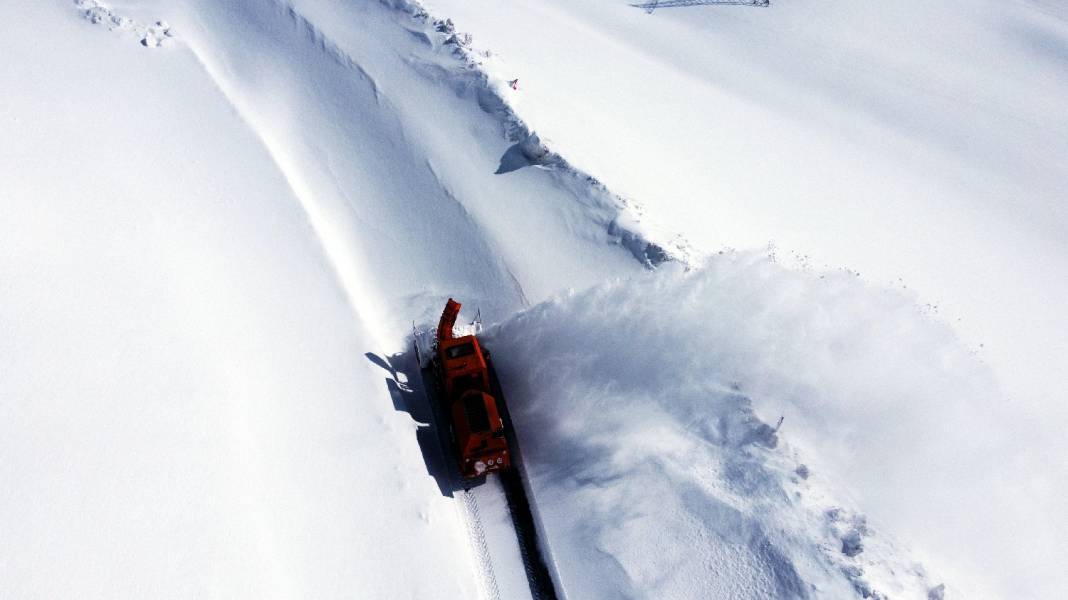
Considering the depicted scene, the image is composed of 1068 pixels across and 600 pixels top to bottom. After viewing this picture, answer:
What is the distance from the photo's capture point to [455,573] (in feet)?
35.3

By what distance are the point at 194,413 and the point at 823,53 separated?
91.3ft

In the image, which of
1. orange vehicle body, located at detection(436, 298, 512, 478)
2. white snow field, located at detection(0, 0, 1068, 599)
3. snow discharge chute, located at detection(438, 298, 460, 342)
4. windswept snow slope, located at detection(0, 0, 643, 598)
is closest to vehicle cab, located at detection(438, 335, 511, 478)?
orange vehicle body, located at detection(436, 298, 512, 478)

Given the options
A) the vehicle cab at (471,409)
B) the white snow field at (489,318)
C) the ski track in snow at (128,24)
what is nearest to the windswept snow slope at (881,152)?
the white snow field at (489,318)

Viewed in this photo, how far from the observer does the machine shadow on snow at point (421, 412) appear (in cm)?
1203

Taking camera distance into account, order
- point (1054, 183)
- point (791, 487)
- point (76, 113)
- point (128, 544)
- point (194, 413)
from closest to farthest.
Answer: point (128, 544)
point (791, 487)
point (194, 413)
point (76, 113)
point (1054, 183)

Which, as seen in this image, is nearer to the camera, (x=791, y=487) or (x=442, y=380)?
(x=791, y=487)

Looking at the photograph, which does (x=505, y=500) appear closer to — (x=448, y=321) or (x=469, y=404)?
(x=469, y=404)

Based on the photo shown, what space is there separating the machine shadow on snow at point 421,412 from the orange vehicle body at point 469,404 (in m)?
0.51

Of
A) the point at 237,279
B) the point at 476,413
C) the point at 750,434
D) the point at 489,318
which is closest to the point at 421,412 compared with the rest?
the point at 476,413

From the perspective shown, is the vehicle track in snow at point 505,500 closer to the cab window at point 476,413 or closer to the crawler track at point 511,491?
the crawler track at point 511,491

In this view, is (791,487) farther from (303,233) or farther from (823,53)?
(823,53)

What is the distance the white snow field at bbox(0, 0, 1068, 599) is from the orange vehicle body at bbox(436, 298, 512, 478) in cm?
95

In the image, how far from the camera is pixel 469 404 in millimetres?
11734

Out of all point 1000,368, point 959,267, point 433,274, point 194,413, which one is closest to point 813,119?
point 959,267
